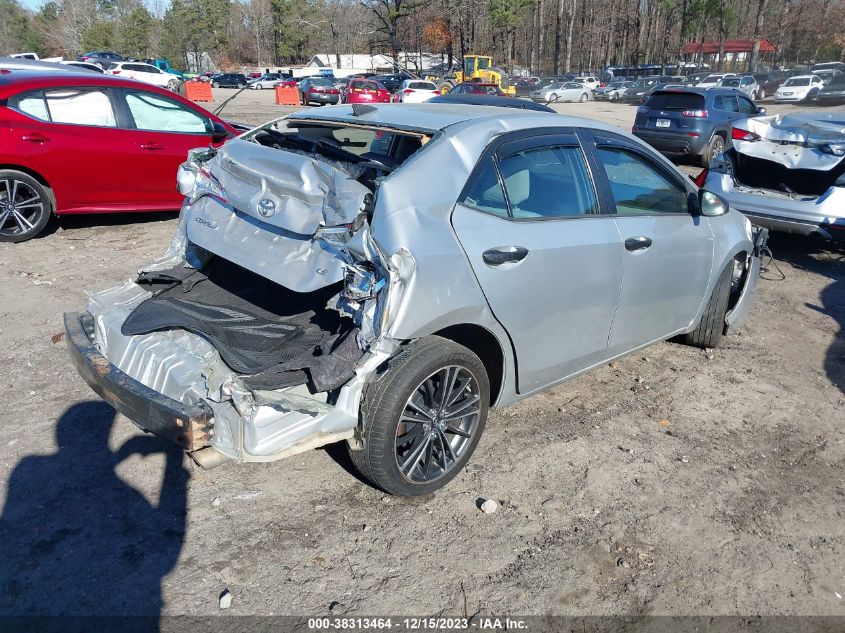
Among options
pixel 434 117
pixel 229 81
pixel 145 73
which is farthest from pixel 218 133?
pixel 229 81

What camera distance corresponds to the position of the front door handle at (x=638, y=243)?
4020mm

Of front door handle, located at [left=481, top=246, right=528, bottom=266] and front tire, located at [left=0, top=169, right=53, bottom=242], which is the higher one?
Result: front door handle, located at [left=481, top=246, right=528, bottom=266]

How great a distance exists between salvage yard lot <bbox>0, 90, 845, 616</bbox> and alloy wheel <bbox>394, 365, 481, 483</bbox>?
0.68 feet

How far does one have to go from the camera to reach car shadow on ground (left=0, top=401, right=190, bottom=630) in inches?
109

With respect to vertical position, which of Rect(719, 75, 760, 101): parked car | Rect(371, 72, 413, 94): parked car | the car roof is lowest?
Rect(719, 75, 760, 101): parked car

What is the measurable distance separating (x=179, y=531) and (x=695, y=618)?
7.40 ft

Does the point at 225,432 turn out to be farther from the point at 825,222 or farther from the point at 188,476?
the point at 825,222

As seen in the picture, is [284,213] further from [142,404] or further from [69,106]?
[69,106]

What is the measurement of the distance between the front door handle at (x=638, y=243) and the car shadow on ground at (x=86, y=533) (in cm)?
272

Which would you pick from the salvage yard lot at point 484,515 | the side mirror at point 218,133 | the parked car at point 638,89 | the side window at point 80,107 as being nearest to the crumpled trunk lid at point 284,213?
the salvage yard lot at point 484,515

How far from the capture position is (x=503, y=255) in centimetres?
336

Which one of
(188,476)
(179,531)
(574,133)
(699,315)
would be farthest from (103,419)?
(699,315)

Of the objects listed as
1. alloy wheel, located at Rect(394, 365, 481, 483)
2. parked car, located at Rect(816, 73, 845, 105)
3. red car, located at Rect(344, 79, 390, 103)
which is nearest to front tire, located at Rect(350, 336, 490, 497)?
alloy wheel, located at Rect(394, 365, 481, 483)

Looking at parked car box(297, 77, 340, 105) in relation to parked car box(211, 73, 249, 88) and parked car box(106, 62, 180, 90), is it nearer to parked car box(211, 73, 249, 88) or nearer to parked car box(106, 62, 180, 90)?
parked car box(106, 62, 180, 90)
